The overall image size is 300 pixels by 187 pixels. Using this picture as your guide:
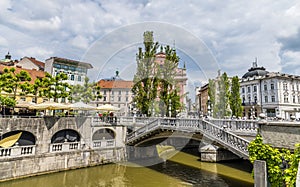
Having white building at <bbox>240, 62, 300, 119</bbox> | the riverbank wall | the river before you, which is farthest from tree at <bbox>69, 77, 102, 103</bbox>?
white building at <bbox>240, 62, 300, 119</bbox>

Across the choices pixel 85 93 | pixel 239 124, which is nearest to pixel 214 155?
pixel 239 124

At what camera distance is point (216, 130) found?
11.2m

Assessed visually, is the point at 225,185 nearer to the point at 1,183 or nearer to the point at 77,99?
the point at 1,183

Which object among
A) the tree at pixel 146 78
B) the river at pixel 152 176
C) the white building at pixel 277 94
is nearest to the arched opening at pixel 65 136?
the river at pixel 152 176

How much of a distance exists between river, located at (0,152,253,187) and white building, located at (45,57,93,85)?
2527 cm

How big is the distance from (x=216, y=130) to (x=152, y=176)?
22.5 feet

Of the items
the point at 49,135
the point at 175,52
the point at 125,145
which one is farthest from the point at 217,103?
the point at 49,135

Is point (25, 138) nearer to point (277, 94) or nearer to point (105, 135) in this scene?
point (105, 135)

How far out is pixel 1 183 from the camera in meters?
12.8

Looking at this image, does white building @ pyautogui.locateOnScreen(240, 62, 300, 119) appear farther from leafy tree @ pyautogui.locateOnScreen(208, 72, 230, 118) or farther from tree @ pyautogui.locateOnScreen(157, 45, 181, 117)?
tree @ pyautogui.locateOnScreen(157, 45, 181, 117)

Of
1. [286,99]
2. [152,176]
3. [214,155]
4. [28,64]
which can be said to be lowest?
[152,176]

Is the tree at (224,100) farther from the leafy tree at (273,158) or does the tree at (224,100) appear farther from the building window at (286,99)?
the leafy tree at (273,158)

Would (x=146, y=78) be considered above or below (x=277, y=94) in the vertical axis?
above

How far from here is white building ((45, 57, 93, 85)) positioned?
37.4 meters
